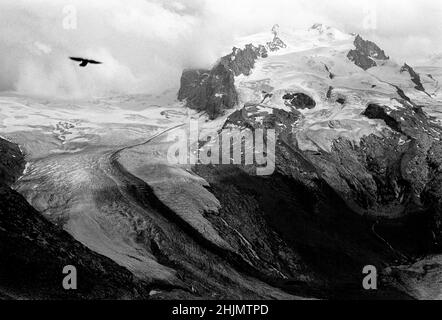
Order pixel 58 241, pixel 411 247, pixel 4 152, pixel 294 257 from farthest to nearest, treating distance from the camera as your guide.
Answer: pixel 4 152 < pixel 411 247 < pixel 294 257 < pixel 58 241

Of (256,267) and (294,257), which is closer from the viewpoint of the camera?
(256,267)

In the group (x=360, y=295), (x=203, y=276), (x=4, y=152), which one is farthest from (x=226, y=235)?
(x=4, y=152)

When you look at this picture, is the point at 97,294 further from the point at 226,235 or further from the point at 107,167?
the point at 107,167
